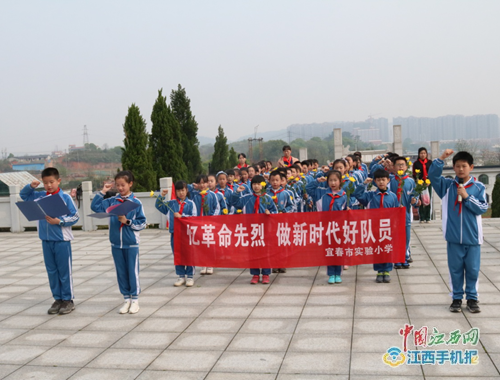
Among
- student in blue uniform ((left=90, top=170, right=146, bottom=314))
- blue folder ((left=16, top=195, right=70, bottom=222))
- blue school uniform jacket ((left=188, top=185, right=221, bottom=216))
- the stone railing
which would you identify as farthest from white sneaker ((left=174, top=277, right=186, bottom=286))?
the stone railing

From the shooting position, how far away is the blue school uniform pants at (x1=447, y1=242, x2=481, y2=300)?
525 cm

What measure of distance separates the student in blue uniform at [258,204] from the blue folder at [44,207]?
2405mm

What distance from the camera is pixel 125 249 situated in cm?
593

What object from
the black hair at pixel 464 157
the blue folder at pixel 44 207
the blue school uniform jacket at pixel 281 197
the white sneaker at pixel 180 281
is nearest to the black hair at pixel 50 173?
the blue folder at pixel 44 207

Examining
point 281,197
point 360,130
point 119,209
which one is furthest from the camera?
point 360,130

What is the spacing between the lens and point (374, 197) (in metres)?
7.04

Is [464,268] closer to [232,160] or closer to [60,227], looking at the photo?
[60,227]

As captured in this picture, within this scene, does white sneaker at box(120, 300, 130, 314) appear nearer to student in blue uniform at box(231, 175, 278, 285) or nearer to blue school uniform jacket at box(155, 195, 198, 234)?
blue school uniform jacket at box(155, 195, 198, 234)

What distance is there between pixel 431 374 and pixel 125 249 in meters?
3.49

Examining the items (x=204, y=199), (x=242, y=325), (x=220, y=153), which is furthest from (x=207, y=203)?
(x=220, y=153)

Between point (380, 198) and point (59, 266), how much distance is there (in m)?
4.11

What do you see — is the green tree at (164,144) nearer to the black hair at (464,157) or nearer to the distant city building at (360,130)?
the black hair at (464,157)

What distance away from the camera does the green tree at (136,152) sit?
1744 cm

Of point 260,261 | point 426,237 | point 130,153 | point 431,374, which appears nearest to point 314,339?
point 431,374
